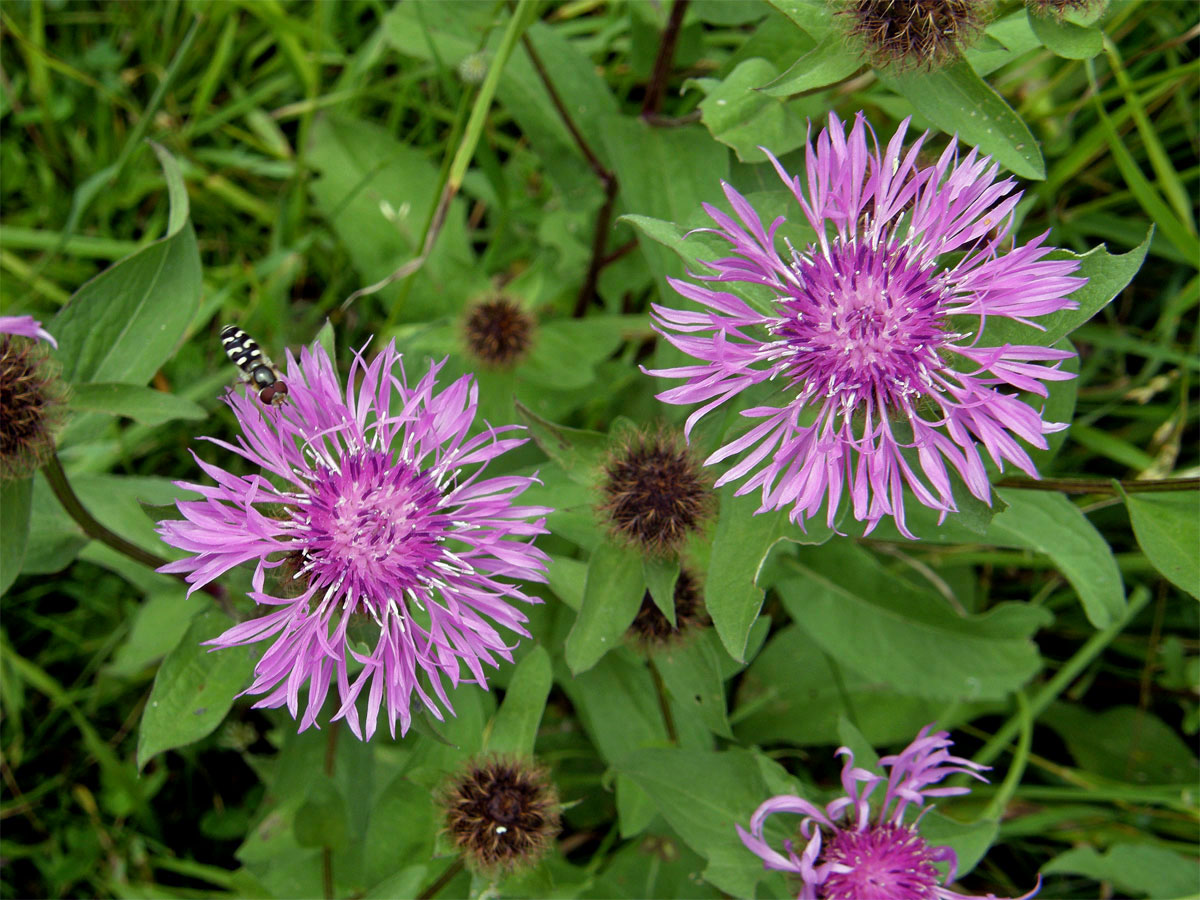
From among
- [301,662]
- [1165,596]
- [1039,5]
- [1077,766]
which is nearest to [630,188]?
[1039,5]

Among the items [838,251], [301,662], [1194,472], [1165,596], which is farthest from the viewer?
[1165,596]

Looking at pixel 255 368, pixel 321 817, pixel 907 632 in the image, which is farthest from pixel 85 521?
pixel 907 632

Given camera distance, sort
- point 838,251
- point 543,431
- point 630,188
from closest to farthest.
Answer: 1. point 838,251
2. point 543,431
3. point 630,188

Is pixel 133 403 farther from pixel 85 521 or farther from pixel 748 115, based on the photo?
pixel 748 115

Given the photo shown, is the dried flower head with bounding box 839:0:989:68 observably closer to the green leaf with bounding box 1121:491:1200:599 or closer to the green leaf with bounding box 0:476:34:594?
the green leaf with bounding box 1121:491:1200:599

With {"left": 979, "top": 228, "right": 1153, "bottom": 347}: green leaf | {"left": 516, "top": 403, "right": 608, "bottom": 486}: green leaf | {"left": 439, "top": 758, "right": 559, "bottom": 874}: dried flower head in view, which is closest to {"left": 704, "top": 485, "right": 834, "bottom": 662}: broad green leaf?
{"left": 516, "top": 403, "right": 608, "bottom": 486}: green leaf

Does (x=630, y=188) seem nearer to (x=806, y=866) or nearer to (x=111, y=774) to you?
(x=806, y=866)
